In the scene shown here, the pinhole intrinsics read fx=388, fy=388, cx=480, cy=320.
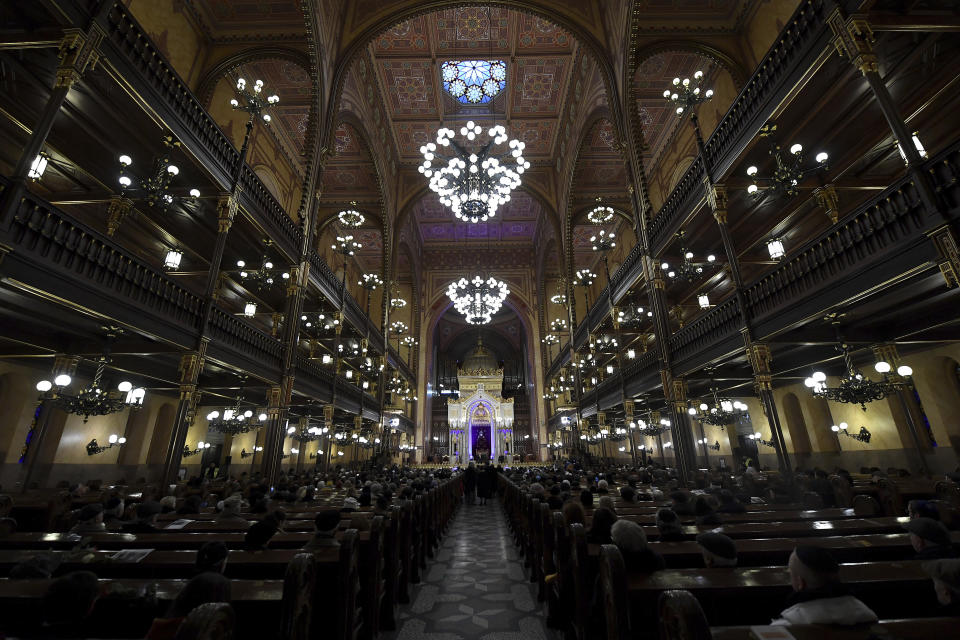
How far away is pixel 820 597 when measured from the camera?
1778 millimetres

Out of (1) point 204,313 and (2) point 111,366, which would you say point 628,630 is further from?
(2) point 111,366

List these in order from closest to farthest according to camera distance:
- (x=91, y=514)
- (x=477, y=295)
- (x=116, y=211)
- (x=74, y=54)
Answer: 1. (x=91, y=514)
2. (x=74, y=54)
3. (x=116, y=211)
4. (x=477, y=295)

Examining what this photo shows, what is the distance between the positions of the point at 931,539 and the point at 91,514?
7.48m

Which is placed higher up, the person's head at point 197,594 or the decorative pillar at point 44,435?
the decorative pillar at point 44,435

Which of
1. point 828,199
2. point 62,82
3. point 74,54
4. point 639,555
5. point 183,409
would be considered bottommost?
point 639,555

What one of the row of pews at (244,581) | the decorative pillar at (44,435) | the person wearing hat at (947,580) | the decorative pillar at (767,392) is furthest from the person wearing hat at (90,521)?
the decorative pillar at (767,392)

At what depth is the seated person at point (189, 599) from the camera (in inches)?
70.1

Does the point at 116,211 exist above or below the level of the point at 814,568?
above

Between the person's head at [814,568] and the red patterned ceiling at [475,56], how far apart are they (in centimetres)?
2058

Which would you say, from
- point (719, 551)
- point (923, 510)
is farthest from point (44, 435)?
point (923, 510)

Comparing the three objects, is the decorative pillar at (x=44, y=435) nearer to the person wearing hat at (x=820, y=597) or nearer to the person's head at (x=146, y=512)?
the person's head at (x=146, y=512)

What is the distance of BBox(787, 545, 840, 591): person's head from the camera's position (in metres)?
1.77

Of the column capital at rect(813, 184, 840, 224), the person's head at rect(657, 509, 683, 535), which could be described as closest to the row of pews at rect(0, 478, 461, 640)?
the person's head at rect(657, 509, 683, 535)

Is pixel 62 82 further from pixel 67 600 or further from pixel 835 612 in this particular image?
pixel 835 612
